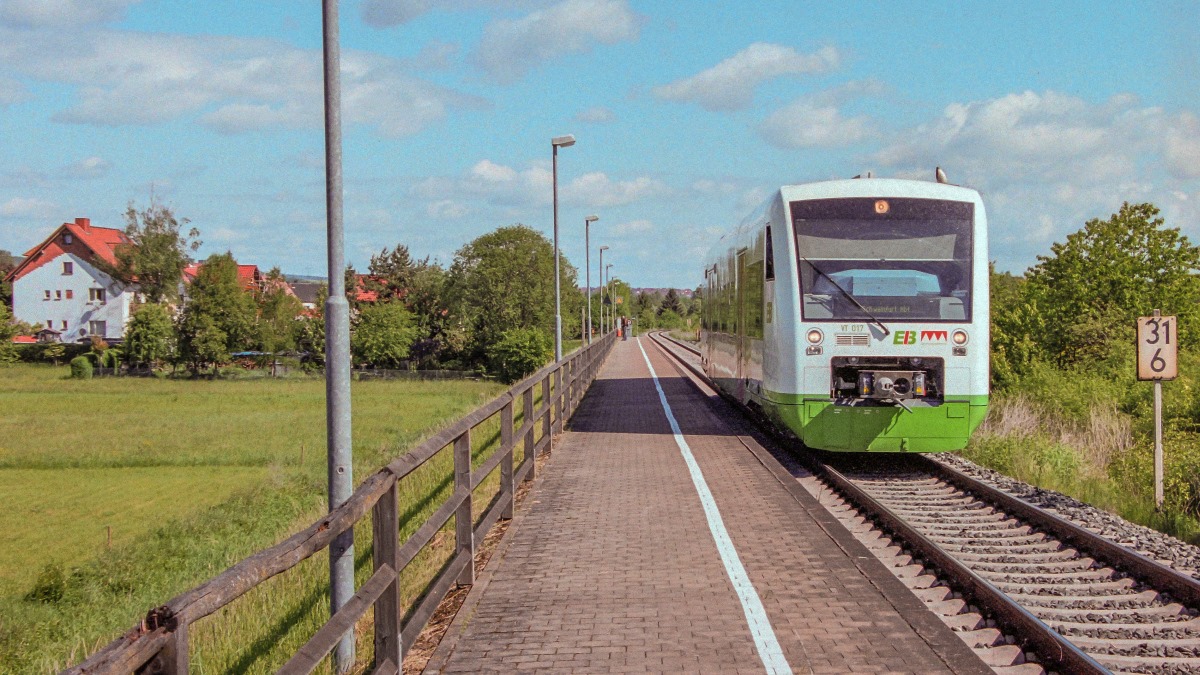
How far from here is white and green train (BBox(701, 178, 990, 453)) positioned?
38.8 feet

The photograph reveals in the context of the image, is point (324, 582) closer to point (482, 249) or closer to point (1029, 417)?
point (1029, 417)

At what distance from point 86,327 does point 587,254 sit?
57996 millimetres

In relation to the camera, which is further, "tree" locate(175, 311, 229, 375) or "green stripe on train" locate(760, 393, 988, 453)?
"tree" locate(175, 311, 229, 375)

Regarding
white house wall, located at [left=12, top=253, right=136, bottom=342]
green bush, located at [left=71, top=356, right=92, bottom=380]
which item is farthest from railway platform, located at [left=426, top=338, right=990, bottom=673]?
white house wall, located at [left=12, top=253, right=136, bottom=342]

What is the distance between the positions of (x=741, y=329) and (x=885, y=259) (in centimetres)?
463

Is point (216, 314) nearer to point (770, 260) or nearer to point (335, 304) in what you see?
point (770, 260)

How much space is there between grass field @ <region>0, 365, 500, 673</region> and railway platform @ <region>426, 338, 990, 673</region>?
60.7 inches

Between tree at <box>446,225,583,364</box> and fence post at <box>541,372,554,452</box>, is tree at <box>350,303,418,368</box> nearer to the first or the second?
tree at <box>446,225,583,364</box>

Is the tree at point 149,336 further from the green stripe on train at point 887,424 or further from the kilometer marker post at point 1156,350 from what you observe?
the kilometer marker post at point 1156,350

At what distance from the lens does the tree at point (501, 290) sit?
9075cm

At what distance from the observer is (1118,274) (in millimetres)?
36688

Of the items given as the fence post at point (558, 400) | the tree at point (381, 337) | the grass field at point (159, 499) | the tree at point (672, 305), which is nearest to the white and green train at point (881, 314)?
the fence post at point (558, 400)

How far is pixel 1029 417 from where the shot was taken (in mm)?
19562

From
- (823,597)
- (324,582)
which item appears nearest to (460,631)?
(823,597)
